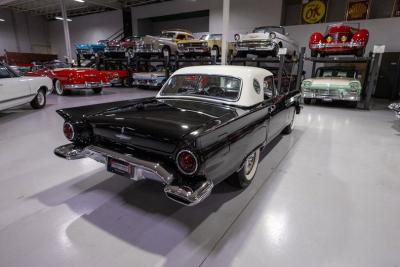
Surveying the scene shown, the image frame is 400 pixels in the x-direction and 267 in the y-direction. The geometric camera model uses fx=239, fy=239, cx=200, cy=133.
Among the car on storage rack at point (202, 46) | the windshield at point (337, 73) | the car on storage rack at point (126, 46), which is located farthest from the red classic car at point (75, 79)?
the windshield at point (337, 73)

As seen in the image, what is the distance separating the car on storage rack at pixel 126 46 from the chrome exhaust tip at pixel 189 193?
466 inches

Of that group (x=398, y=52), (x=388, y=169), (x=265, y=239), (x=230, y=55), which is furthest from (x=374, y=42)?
(x=265, y=239)

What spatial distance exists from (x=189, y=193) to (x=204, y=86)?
1791 millimetres

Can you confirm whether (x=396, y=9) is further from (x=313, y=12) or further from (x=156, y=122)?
(x=156, y=122)

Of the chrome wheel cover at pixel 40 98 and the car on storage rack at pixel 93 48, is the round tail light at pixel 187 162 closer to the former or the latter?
the chrome wheel cover at pixel 40 98

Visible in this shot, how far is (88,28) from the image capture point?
73.4 feet

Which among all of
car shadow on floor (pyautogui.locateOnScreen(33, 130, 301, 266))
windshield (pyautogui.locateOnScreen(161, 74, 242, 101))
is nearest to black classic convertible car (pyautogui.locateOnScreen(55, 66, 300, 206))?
windshield (pyautogui.locateOnScreen(161, 74, 242, 101))

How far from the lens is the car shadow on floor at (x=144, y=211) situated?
193 cm

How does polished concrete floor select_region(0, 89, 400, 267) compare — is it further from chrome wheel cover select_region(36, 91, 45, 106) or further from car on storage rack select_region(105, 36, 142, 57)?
car on storage rack select_region(105, 36, 142, 57)

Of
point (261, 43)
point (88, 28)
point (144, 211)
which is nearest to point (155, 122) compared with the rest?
point (144, 211)

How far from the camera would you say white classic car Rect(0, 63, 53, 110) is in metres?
5.36

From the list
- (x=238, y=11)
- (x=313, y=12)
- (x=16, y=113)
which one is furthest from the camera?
(x=238, y=11)

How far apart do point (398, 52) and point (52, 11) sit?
27.2m

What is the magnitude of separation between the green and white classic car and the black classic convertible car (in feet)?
17.6
